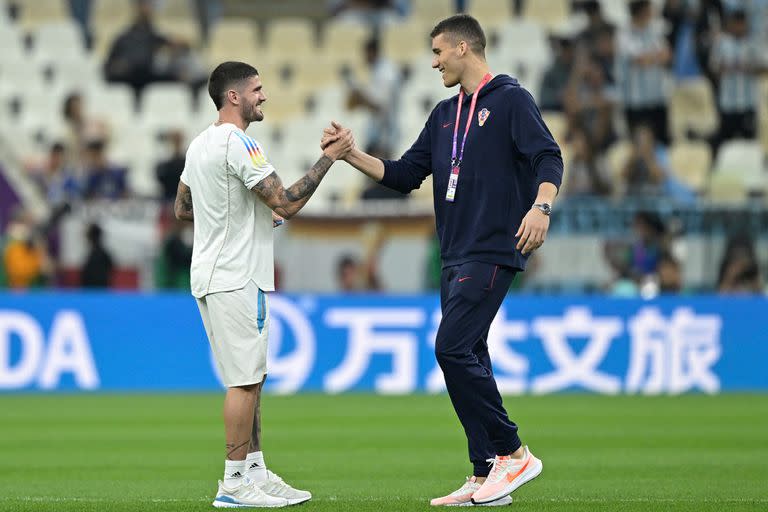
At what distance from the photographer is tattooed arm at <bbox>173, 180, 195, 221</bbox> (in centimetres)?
793

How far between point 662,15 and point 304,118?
5.61 metres

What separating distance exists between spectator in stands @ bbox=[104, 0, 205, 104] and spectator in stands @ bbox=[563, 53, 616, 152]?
5.99 m

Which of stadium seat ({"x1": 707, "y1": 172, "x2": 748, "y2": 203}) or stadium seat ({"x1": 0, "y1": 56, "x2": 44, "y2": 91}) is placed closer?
stadium seat ({"x1": 707, "y1": 172, "x2": 748, "y2": 203})

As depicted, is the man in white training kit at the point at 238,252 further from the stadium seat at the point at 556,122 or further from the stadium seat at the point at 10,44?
the stadium seat at the point at 10,44

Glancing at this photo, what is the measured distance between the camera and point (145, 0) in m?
23.7

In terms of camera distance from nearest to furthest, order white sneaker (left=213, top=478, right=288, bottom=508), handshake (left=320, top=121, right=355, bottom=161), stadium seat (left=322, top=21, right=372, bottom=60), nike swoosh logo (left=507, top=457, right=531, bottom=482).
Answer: white sneaker (left=213, top=478, right=288, bottom=508), nike swoosh logo (left=507, top=457, right=531, bottom=482), handshake (left=320, top=121, right=355, bottom=161), stadium seat (left=322, top=21, right=372, bottom=60)

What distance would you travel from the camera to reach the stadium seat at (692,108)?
21656 millimetres

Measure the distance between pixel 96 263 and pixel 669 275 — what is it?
6.91 metres

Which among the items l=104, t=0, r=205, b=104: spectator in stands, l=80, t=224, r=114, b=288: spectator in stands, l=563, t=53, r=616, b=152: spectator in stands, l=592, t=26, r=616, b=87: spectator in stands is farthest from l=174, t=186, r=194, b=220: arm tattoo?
l=104, t=0, r=205, b=104: spectator in stands

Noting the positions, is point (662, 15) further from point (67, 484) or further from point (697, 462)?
point (67, 484)

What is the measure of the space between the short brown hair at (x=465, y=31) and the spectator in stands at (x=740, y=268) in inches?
412

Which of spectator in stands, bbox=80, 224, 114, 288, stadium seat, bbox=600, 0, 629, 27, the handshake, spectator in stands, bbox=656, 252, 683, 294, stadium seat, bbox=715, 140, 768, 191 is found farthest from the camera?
stadium seat, bbox=600, 0, 629, 27

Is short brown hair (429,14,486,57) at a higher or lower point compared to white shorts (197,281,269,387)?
higher

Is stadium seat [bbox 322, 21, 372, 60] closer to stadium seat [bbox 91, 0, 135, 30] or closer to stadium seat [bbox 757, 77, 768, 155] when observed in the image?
stadium seat [bbox 91, 0, 135, 30]
